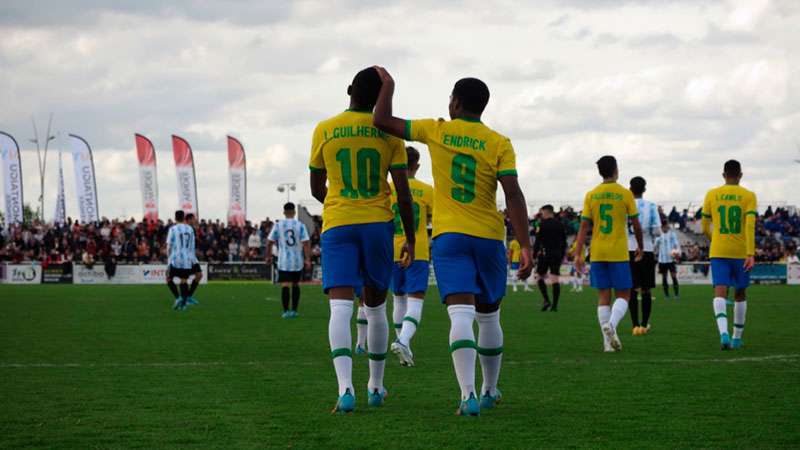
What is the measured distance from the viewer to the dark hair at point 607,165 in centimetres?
1233

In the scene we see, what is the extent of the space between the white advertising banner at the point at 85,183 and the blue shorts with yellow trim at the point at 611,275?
143 ft

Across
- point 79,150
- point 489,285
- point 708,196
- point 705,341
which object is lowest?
point 705,341

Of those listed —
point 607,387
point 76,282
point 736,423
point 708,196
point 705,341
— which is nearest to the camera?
point 736,423

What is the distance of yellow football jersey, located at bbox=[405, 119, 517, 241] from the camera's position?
7.07 meters

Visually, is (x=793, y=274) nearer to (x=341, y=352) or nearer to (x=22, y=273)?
(x=22, y=273)

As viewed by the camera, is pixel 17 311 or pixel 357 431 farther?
pixel 17 311

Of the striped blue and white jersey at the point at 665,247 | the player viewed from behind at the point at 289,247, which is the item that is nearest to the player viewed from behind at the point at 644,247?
the player viewed from behind at the point at 289,247

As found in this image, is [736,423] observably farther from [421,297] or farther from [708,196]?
[708,196]

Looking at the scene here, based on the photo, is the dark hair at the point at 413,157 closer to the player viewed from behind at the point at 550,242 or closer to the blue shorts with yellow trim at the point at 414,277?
the blue shorts with yellow trim at the point at 414,277

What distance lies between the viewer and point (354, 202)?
7402mm

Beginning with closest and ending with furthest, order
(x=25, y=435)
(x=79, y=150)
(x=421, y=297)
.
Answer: (x=25, y=435), (x=421, y=297), (x=79, y=150)

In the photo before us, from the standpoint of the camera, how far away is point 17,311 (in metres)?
22.1

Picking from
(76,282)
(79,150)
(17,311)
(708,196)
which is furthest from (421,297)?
(79,150)

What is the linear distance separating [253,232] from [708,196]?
38.5 m
